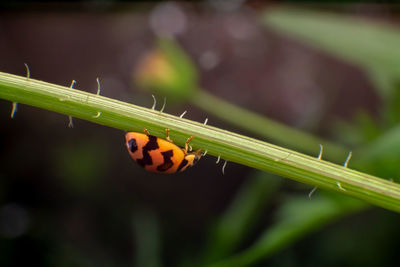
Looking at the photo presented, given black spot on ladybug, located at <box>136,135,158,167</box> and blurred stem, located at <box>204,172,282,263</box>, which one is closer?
black spot on ladybug, located at <box>136,135,158,167</box>

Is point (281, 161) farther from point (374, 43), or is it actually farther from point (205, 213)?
point (205, 213)

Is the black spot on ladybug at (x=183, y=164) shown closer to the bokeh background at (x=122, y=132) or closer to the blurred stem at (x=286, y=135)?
the blurred stem at (x=286, y=135)

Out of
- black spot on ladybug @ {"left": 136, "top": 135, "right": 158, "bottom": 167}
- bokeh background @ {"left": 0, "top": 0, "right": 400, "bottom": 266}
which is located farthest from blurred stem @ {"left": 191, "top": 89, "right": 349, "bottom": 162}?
black spot on ladybug @ {"left": 136, "top": 135, "right": 158, "bottom": 167}

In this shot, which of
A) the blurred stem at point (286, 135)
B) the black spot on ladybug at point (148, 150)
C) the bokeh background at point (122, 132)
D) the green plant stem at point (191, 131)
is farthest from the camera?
the bokeh background at point (122, 132)

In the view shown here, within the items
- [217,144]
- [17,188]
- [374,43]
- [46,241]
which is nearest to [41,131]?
[17,188]

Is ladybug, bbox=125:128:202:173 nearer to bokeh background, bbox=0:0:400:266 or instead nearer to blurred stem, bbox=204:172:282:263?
blurred stem, bbox=204:172:282:263

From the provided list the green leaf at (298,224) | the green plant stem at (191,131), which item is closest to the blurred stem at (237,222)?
the green leaf at (298,224)
